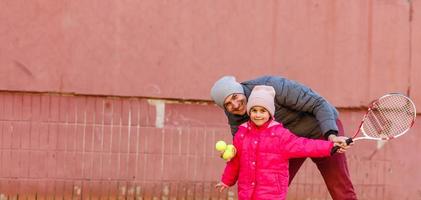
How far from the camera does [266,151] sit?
6531 millimetres

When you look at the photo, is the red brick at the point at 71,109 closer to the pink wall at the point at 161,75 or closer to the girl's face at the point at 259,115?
the pink wall at the point at 161,75

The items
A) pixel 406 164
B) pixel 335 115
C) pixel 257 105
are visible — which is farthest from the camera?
pixel 406 164

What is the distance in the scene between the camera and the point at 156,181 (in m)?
9.38

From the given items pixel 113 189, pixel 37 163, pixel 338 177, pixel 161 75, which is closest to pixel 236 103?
pixel 338 177

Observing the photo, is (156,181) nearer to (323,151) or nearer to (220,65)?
(220,65)

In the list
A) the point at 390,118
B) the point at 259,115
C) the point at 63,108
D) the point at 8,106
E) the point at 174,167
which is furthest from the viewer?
the point at 174,167

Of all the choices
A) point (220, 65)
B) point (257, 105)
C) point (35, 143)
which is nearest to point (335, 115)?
point (257, 105)

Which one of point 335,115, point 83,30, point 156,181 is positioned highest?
point 83,30

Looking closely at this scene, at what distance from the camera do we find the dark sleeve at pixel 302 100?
6578mm

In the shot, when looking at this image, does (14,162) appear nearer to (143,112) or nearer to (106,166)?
(106,166)

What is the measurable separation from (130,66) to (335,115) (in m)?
2.98

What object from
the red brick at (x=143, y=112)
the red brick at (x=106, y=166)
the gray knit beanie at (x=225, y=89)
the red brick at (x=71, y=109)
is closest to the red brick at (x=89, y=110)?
the red brick at (x=71, y=109)

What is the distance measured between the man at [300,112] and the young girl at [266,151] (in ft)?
0.36

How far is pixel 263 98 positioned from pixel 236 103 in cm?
22
